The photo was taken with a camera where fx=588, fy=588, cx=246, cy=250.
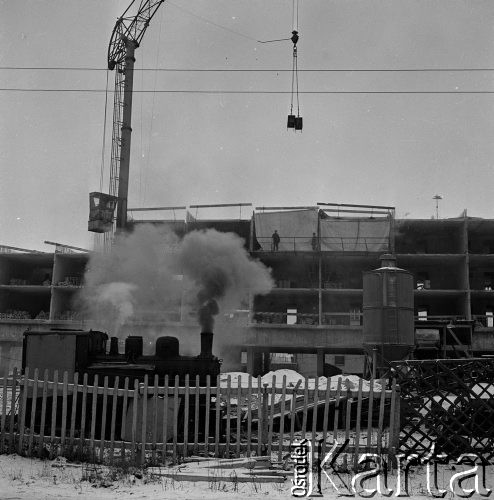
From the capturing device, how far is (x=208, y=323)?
712 inches

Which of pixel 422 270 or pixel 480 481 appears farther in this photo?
pixel 422 270

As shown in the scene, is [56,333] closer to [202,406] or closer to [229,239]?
[202,406]

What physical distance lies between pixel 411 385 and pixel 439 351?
22494mm

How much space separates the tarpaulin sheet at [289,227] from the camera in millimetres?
42125

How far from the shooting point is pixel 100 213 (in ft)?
135

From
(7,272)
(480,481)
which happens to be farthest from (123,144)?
(480,481)

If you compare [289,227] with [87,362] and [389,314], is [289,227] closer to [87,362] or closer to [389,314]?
[389,314]

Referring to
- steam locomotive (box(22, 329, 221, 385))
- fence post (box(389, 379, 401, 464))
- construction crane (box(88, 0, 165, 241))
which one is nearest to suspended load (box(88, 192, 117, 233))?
construction crane (box(88, 0, 165, 241))

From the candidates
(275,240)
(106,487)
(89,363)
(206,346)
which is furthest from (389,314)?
(275,240)

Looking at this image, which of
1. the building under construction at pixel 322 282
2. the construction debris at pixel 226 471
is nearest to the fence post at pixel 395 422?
the construction debris at pixel 226 471

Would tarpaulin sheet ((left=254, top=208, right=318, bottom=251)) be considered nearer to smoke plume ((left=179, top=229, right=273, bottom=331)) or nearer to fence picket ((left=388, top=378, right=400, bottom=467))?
smoke plume ((left=179, top=229, right=273, bottom=331))

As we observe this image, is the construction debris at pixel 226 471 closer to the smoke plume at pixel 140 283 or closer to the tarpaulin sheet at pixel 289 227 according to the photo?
the smoke plume at pixel 140 283

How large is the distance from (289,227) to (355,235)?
15.5 ft

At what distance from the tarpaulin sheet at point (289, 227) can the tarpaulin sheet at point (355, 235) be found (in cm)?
100
